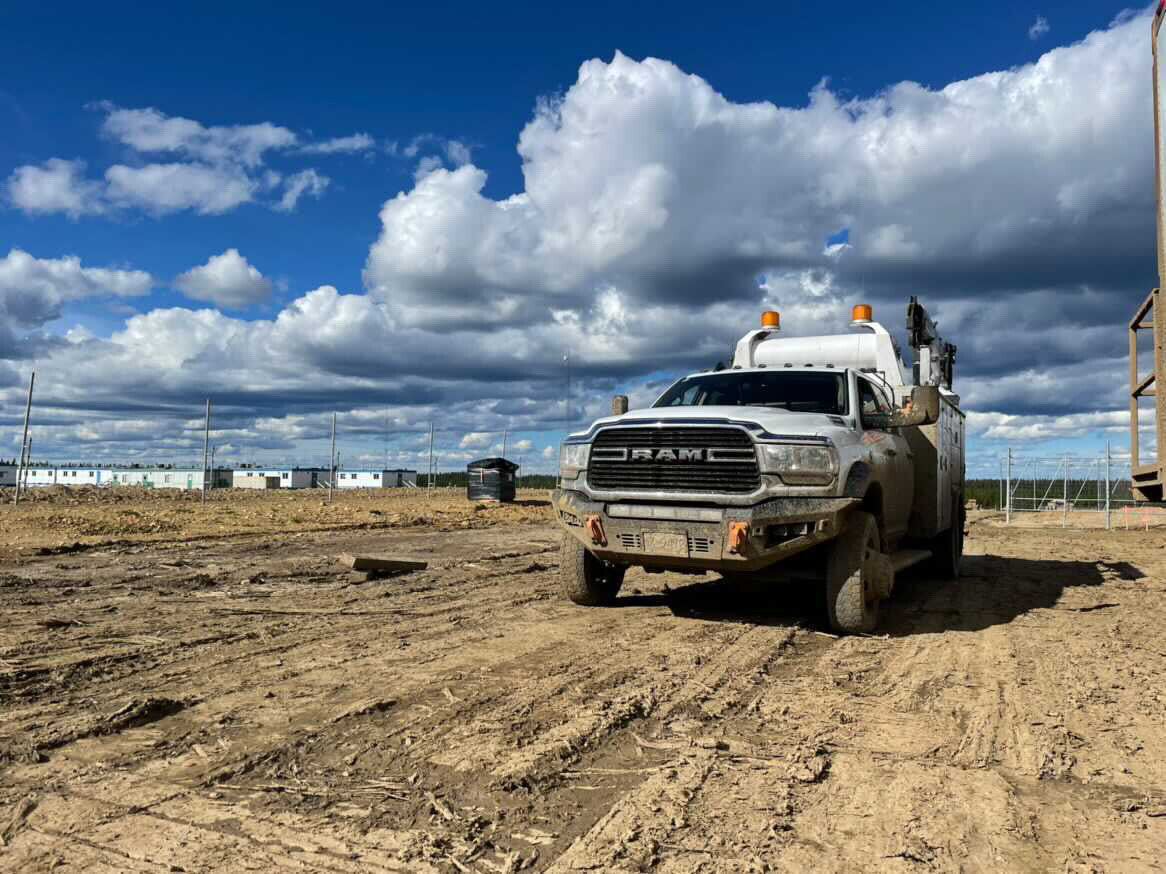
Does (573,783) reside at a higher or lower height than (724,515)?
lower

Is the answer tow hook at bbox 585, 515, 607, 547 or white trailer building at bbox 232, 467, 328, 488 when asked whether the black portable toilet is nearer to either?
tow hook at bbox 585, 515, 607, 547

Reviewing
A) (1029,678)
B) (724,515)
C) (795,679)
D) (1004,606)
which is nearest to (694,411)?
(724,515)

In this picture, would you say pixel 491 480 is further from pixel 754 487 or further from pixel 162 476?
pixel 162 476

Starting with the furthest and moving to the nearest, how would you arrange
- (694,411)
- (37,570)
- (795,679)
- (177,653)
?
(37,570), (694,411), (177,653), (795,679)

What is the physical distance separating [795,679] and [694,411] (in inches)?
94.6

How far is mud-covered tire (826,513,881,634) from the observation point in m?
6.29

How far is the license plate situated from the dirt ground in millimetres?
651

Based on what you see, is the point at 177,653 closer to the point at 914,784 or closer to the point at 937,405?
the point at 914,784

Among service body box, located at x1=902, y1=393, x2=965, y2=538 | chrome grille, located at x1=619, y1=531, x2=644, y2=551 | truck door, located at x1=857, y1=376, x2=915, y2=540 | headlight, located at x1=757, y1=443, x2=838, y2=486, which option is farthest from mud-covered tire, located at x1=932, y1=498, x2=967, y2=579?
chrome grille, located at x1=619, y1=531, x2=644, y2=551

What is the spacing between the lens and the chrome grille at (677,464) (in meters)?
6.11

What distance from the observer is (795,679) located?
511cm

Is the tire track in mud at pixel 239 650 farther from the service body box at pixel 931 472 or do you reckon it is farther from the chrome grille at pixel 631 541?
the service body box at pixel 931 472

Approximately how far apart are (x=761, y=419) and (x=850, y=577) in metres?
1.38

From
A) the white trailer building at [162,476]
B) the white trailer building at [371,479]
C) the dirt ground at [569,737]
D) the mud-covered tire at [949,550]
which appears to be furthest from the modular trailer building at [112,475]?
the dirt ground at [569,737]
